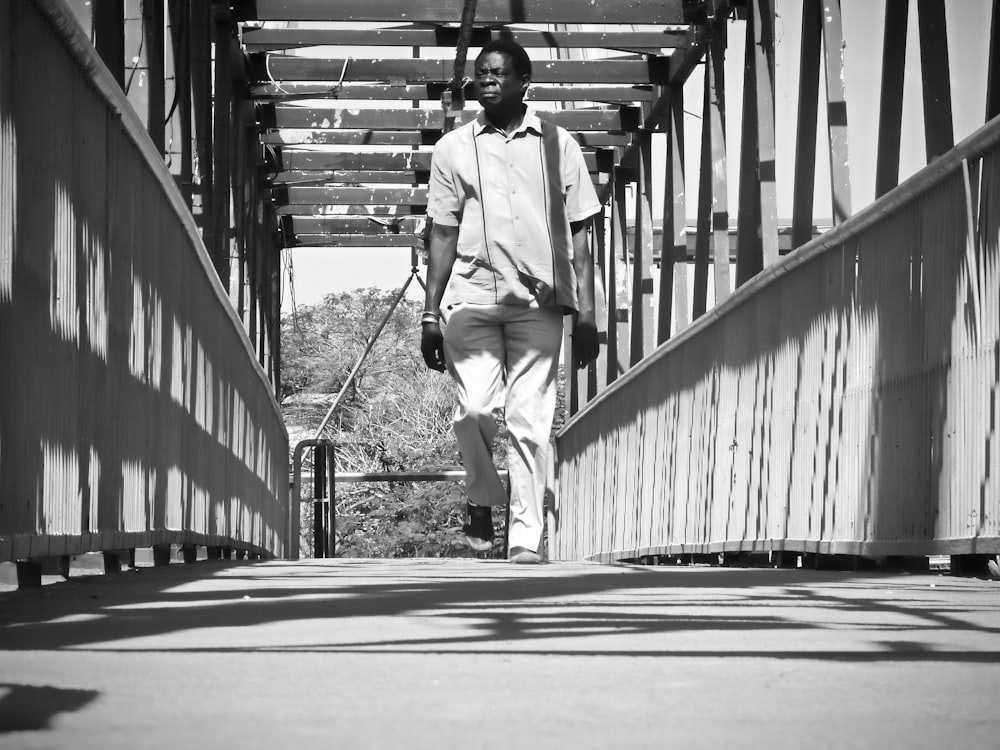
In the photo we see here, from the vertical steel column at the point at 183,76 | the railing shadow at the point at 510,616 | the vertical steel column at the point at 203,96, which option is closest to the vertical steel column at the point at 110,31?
the railing shadow at the point at 510,616

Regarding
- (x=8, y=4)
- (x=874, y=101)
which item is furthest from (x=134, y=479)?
(x=874, y=101)

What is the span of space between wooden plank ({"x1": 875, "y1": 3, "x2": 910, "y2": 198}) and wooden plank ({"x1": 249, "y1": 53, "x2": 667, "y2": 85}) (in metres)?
7.90

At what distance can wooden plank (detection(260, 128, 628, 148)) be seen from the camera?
17938 mm

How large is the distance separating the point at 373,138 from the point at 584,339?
11619 millimetres

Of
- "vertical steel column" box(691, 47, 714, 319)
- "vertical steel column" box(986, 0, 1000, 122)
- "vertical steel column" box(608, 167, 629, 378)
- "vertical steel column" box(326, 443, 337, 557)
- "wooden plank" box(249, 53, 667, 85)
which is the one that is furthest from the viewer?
"vertical steel column" box(326, 443, 337, 557)

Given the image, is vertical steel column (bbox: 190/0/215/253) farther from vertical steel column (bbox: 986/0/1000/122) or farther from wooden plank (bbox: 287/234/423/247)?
wooden plank (bbox: 287/234/423/247)

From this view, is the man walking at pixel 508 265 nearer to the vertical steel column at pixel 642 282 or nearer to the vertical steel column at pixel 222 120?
the vertical steel column at pixel 222 120

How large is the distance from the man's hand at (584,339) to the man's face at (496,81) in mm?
961

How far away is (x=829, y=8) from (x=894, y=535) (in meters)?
3.81

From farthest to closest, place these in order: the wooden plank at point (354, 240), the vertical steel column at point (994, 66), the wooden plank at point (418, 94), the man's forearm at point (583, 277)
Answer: the wooden plank at point (354, 240) < the wooden plank at point (418, 94) < the man's forearm at point (583, 277) < the vertical steel column at point (994, 66)

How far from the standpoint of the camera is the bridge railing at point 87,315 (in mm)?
3967

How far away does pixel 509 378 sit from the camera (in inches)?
296

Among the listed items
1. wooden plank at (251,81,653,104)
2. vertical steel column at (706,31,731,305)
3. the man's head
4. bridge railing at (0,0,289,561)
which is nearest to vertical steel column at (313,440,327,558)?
wooden plank at (251,81,653,104)

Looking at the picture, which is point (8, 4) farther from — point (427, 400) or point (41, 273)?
point (427, 400)
